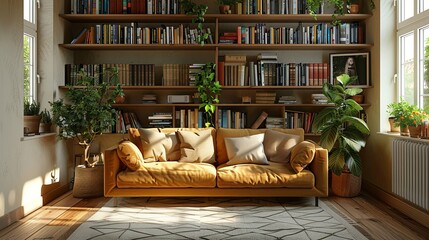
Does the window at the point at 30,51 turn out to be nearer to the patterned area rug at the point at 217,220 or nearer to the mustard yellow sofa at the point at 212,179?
the mustard yellow sofa at the point at 212,179

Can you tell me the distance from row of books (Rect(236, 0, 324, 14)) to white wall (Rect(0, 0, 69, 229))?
2.89 meters

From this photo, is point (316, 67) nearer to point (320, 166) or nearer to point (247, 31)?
point (247, 31)

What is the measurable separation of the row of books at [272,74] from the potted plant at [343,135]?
519 millimetres

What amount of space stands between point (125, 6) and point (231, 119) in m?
2.11

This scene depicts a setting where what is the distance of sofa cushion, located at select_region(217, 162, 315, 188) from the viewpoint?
5.06 meters

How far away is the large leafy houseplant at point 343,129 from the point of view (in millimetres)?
5715

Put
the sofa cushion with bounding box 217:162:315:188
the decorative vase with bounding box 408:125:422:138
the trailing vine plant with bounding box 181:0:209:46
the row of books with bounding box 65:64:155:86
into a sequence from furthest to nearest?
the row of books with bounding box 65:64:155:86, the trailing vine plant with bounding box 181:0:209:46, the sofa cushion with bounding box 217:162:315:188, the decorative vase with bounding box 408:125:422:138

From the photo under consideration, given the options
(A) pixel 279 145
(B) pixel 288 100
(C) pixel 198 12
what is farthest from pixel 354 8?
(A) pixel 279 145

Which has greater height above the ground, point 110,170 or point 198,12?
point 198,12

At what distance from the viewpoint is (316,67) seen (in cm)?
644

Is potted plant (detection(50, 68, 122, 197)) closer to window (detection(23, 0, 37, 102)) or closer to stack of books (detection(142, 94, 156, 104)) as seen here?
window (detection(23, 0, 37, 102))

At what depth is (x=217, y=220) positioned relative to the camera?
4.54 m

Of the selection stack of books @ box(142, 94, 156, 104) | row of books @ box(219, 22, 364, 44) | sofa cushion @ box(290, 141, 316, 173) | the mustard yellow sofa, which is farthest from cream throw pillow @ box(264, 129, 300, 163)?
stack of books @ box(142, 94, 156, 104)

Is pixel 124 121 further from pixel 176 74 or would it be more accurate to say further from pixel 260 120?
pixel 260 120
